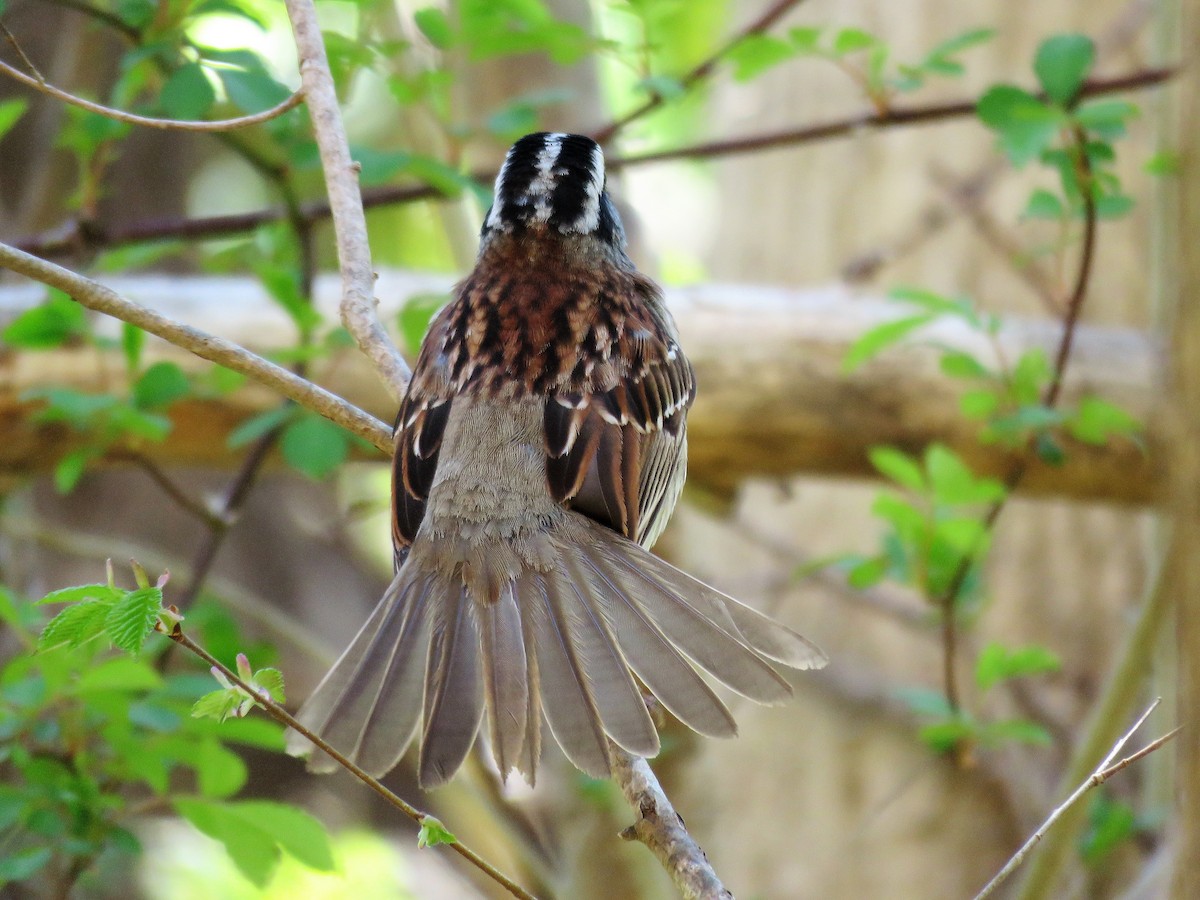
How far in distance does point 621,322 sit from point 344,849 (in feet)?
11.1

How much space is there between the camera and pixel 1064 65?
3.17m

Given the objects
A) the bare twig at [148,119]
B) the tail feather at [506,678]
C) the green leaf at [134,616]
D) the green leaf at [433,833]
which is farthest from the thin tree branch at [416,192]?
the green leaf at [433,833]

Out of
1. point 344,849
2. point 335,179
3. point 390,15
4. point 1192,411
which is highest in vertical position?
point 390,15

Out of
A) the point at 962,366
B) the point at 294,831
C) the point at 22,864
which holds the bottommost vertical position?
the point at 22,864

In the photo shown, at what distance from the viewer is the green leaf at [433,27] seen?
11.2ft

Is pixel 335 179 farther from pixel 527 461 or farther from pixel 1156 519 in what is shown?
pixel 1156 519

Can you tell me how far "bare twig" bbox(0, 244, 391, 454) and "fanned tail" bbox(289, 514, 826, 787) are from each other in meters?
0.41

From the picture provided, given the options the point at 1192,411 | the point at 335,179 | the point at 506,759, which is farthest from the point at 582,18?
the point at 1192,411

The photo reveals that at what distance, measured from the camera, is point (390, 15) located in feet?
15.4

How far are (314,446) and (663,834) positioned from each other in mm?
1494

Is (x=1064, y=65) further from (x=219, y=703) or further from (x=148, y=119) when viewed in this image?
(x=219, y=703)

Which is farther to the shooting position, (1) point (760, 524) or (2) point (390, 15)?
(1) point (760, 524)

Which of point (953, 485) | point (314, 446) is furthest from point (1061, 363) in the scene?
point (314, 446)

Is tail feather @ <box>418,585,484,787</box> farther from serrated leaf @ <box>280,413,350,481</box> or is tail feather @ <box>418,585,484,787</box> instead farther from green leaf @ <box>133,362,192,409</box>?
green leaf @ <box>133,362,192,409</box>
